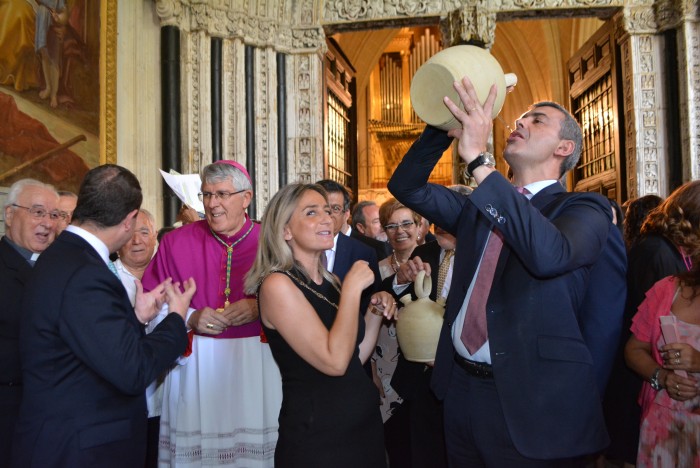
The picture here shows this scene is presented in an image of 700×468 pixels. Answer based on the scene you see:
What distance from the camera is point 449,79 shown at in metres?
1.75

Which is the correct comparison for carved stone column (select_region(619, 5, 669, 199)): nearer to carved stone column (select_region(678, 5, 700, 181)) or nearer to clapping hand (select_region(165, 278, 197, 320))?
carved stone column (select_region(678, 5, 700, 181))

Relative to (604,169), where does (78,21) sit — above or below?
above

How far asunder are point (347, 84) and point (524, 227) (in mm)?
8911

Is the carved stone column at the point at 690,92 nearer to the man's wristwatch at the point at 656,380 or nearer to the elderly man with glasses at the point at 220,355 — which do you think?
the man's wristwatch at the point at 656,380

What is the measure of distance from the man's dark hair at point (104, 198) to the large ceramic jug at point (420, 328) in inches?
46.8

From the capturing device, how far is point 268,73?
7770mm

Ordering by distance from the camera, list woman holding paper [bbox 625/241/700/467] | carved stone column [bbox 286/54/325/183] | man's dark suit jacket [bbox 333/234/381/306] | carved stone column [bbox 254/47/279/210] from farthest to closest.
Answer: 1. carved stone column [bbox 286/54/325/183]
2. carved stone column [bbox 254/47/279/210]
3. man's dark suit jacket [bbox 333/234/381/306]
4. woman holding paper [bbox 625/241/700/467]

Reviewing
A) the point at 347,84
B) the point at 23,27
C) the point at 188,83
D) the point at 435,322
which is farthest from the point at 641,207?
the point at 347,84

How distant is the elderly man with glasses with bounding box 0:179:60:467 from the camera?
8.59 feet

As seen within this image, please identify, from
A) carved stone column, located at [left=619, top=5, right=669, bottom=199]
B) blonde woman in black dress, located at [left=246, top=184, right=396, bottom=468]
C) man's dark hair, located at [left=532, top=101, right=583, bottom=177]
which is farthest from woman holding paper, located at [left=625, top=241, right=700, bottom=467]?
carved stone column, located at [left=619, top=5, right=669, bottom=199]

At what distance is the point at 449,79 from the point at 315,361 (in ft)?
3.24

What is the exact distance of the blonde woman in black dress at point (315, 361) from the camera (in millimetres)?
2039

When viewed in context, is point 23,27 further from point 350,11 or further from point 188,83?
point 350,11

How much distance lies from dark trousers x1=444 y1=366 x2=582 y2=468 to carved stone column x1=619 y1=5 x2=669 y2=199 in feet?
20.7
